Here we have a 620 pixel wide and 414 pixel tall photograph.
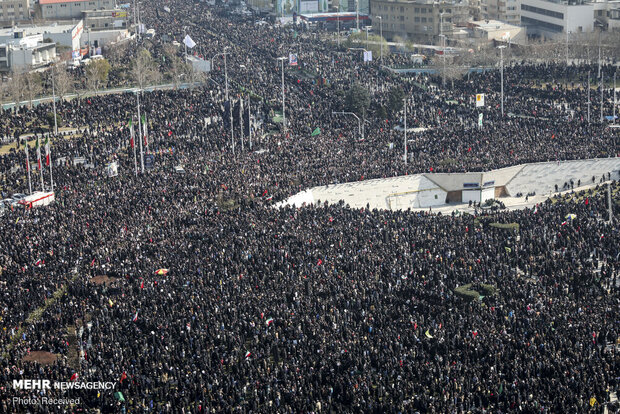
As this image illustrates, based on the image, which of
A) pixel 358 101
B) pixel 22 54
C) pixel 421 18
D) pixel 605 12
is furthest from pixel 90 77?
pixel 605 12

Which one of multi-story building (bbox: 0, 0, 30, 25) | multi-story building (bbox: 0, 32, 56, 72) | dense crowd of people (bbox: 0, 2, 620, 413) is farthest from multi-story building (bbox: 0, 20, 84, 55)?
dense crowd of people (bbox: 0, 2, 620, 413)

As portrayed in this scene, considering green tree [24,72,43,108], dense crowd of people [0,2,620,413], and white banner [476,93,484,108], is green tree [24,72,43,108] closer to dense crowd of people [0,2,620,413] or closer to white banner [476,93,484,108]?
dense crowd of people [0,2,620,413]

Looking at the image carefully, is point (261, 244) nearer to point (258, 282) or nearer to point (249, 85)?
point (258, 282)

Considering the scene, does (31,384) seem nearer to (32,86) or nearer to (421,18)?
(32,86)

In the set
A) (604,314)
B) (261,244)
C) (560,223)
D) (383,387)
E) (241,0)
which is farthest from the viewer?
(241,0)

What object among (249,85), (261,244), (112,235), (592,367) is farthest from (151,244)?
(249,85)

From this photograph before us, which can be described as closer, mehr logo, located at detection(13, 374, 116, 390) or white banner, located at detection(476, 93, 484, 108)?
mehr logo, located at detection(13, 374, 116, 390)

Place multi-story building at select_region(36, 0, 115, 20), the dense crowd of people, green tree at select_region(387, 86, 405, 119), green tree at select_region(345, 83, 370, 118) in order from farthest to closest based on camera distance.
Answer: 1. multi-story building at select_region(36, 0, 115, 20)
2. green tree at select_region(387, 86, 405, 119)
3. green tree at select_region(345, 83, 370, 118)
4. the dense crowd of people
